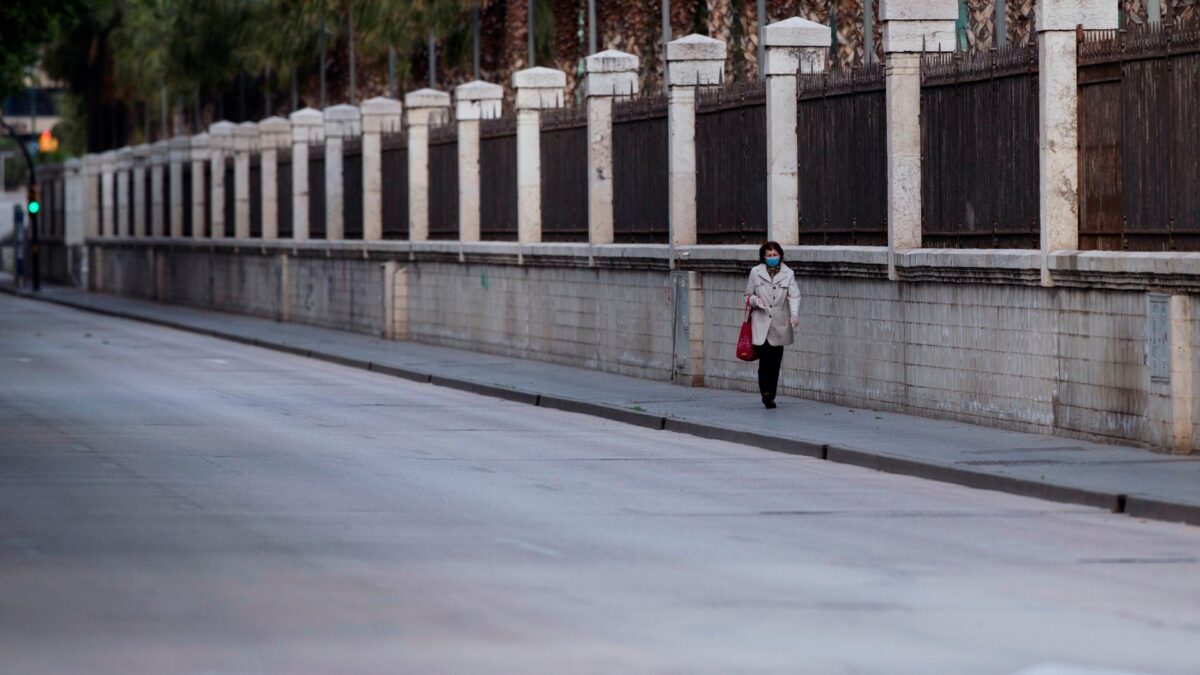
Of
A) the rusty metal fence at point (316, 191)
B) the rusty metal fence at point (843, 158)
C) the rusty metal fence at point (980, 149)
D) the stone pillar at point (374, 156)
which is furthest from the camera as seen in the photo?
the rusty metal fence at point (316, 191)

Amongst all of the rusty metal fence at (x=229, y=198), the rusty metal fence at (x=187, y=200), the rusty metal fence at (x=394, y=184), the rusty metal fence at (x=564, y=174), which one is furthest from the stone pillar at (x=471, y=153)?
the rusty metal fence at (x=187, y=200)

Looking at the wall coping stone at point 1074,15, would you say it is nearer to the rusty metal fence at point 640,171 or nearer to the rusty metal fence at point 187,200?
the rusty metal fence at point 640,171

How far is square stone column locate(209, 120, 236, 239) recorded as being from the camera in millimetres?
56406

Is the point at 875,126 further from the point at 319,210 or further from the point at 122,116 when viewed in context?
the point at 122,116

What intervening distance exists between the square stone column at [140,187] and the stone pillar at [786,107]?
149ft

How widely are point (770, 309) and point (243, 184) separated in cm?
3208

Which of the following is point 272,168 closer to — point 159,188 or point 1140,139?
point 159,188

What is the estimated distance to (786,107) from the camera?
82.5 ft

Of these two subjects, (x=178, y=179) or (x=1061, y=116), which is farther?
(x=178, y=179)

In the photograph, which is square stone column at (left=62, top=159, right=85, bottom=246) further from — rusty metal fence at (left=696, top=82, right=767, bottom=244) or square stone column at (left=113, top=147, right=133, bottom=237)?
rusty metal fence at (left=696, top=82, right=767, bottom=244)

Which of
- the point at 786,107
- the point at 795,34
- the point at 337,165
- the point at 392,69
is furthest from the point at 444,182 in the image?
the point at 392,69

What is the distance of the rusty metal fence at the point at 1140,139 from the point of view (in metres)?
17.9

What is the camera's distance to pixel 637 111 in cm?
2978

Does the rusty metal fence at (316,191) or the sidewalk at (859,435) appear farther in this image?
the rusty metal fence at (316,191)
